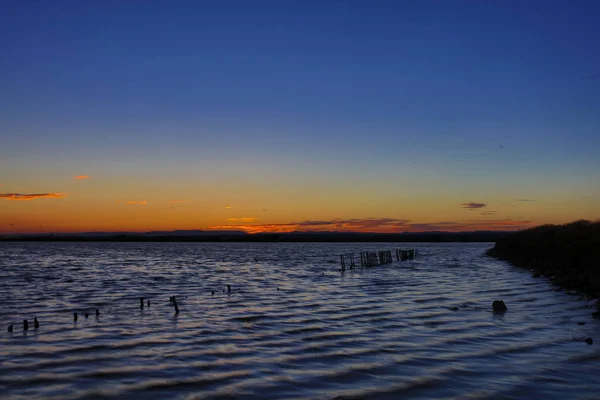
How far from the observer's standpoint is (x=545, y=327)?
18.1 m

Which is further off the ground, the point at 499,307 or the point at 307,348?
the point at 499,307

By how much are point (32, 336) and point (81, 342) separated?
2.26 metres


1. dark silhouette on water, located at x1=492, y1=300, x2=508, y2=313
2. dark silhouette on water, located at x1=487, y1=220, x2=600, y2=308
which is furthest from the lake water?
dark silhouette on water, located at x1=487, y1=220, x2=600, y2=308

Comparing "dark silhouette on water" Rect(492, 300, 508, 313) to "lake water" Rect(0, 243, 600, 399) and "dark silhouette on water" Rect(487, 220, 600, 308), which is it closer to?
"lake water" Rect(0, 243, 600, 399)

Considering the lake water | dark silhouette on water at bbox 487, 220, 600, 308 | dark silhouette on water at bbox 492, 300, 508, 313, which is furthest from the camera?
dark silhouette on water at bbox 487, 220, 600, 308

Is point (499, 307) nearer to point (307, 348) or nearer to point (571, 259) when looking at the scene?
point (307, 348)

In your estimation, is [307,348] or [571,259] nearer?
[307,348]

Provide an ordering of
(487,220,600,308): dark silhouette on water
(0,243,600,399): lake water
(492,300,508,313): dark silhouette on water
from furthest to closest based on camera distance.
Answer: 1. (487,220,600,308): dark silhouette on water
2. (492,300,508,313): dark silhouette on water
3. (0,243,600,399): lake water

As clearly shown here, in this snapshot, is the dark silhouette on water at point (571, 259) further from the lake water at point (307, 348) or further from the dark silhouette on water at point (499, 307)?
the dark silhouette on water at point (499, 307)

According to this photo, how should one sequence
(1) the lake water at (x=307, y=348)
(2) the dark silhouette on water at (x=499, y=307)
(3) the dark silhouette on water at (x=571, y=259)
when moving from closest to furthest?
1. (1) the lake water at (x=307, y=348)
2. (2) the dark silhouette on water at (x=499, y=307)
3. (3) the dark silhouette on water at (x=571, y=259)

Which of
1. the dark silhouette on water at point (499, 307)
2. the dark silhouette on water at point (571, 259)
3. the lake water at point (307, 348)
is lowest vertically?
the lake water at point (307, 348)

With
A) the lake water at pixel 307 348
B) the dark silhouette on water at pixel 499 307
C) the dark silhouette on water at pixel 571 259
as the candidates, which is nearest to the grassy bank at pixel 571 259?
the dark silhouette on water at pixel 571 259

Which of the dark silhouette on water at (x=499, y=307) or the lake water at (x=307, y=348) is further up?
the dark silhouette on water at (x=499, y=307)

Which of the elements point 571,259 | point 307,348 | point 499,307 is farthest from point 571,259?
point 307,348
